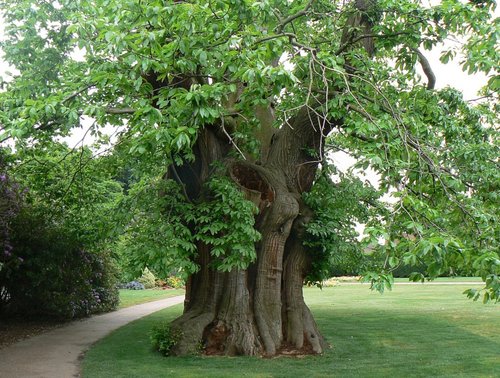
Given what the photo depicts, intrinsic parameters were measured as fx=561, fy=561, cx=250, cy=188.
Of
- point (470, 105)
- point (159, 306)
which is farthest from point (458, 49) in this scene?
point (159, 306)

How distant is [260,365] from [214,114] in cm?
550

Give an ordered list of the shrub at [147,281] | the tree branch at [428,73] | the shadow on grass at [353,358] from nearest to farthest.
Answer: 1. the shadow on grass at [353,358]
2. the tree branch at [428,73]
3. the shrub at [147,281]

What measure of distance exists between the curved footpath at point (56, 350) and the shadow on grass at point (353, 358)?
1.25ft

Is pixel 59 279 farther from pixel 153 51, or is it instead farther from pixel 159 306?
pixel 153 51

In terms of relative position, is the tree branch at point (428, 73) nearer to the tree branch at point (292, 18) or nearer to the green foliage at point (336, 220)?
the green foliage at point (336, 220)

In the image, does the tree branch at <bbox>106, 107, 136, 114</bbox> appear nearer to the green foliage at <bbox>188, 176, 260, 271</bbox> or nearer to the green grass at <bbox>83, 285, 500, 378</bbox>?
the green foliage at <bbox>188, 176, 260, 271</bbox>

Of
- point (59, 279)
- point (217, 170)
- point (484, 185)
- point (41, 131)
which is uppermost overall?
point (41, 131)

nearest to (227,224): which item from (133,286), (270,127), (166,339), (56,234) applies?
(166,339)

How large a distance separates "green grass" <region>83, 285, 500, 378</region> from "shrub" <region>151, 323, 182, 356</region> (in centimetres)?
20

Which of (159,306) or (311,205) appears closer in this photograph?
(311,205)

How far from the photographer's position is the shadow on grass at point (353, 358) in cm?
973

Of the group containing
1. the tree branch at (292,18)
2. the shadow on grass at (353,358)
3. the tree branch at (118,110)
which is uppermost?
the tree branch at (292,18)

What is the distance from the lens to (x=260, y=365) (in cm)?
1016

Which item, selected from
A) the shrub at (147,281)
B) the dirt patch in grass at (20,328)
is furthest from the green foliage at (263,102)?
the shrub at (147,281)
